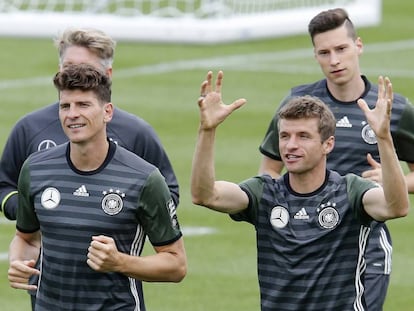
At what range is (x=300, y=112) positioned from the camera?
8.36 m

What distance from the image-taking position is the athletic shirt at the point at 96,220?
8070mm

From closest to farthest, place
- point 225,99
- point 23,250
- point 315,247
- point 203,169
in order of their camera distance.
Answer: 1. point 203,169
2. point 315,247
3. point 23,250
4. point 225,99

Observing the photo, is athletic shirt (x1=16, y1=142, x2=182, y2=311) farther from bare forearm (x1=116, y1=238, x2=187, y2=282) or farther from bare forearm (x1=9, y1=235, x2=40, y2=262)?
bare forearm (x1=9, y1=235, x2=40, y2=262)

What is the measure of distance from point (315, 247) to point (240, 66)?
15330 mm

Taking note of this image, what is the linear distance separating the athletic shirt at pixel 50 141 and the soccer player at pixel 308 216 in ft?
2.19

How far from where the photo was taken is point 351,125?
9773 mm

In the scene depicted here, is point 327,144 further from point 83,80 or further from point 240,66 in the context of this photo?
point 240,66

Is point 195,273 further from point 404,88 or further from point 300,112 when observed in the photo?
point 404,88

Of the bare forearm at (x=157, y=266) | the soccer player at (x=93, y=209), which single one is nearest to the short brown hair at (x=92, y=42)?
the soccer player at (x=93, y=209)

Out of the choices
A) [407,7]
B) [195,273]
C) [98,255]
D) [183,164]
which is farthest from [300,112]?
[407,7]

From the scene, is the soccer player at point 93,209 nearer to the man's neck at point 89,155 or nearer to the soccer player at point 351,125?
the man's neck at point 89,155

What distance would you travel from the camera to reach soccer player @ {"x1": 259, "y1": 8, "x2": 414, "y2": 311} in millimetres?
9641

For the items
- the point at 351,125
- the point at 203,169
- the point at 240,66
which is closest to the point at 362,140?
the point at 351,125

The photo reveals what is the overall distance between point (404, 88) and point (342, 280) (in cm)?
1328
